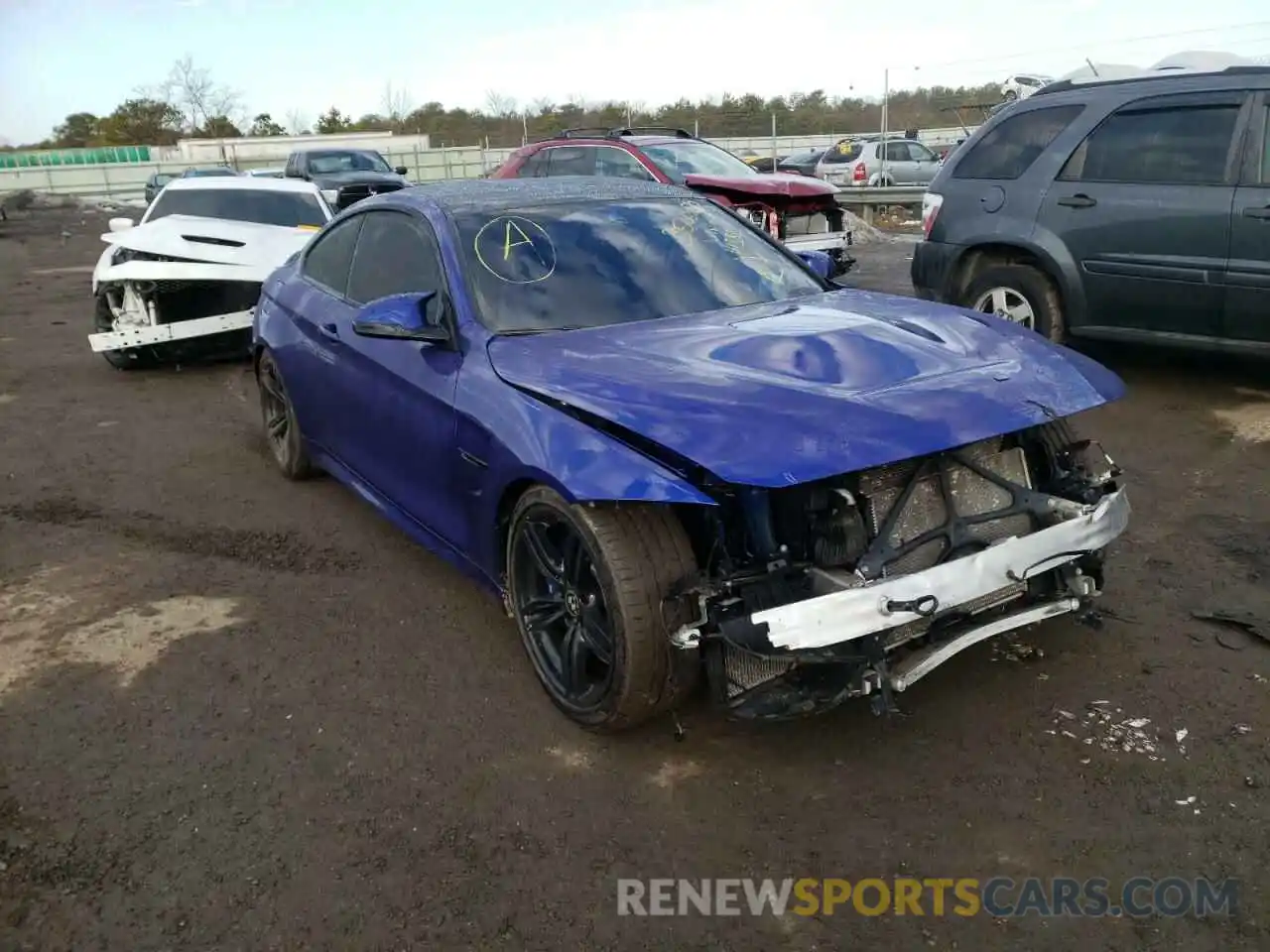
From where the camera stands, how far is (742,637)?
2.67 meters

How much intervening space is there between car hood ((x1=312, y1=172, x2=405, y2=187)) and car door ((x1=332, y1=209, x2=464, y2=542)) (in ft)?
42.9

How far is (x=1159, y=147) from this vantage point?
6191mm

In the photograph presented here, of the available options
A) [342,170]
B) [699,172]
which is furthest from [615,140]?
[342,170]

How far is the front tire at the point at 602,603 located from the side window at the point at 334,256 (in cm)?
202

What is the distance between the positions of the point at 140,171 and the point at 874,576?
146 feet

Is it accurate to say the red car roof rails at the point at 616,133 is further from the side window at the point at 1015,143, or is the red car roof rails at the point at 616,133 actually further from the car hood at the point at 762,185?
the side window at the point at 1015,143

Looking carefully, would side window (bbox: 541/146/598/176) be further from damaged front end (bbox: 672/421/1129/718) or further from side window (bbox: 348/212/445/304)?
damaged front end (bbox: 672/421/1129/718)

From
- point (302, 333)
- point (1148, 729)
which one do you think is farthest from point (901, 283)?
point (1148, 729)

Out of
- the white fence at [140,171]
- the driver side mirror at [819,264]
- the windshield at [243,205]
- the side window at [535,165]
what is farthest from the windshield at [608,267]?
the white fence at [140,171]

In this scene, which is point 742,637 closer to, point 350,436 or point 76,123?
point 350,436

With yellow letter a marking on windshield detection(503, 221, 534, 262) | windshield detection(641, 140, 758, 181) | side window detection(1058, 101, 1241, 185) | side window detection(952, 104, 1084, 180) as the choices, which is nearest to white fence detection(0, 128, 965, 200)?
windshield detection(641, 140, 758, 181)

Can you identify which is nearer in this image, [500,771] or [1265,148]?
[500,771]

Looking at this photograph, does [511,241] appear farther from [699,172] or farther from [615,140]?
[615,140]

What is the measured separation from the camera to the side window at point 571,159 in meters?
11.2
